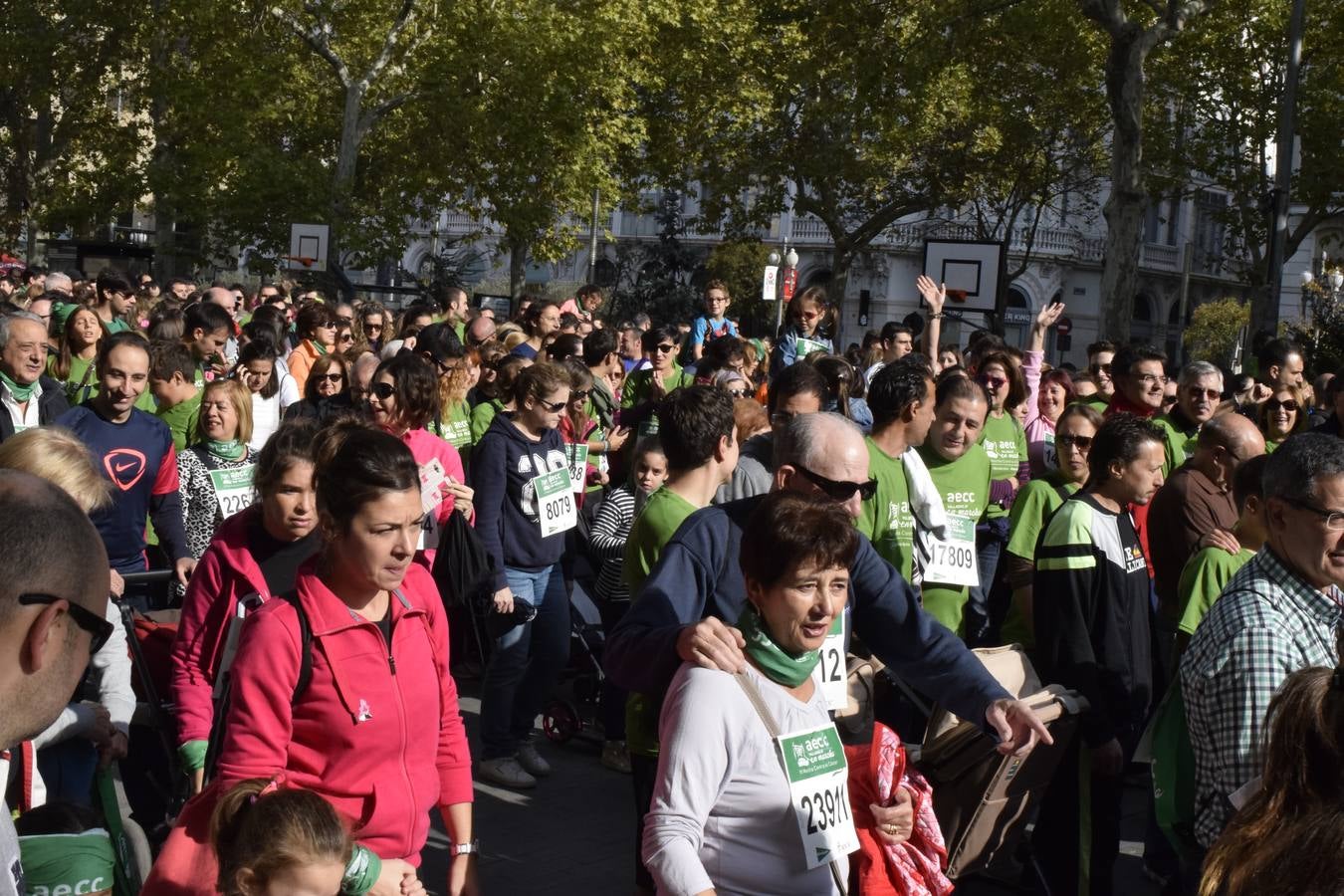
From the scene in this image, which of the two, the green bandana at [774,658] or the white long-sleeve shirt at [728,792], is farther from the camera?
the green bandana at [774,658]

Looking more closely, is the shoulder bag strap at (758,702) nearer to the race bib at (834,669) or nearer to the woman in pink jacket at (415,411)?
Result: the race bib at (834,669)

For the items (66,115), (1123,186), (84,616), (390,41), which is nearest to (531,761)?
(84,616)

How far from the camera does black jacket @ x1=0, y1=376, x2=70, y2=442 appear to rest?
7.37 metres

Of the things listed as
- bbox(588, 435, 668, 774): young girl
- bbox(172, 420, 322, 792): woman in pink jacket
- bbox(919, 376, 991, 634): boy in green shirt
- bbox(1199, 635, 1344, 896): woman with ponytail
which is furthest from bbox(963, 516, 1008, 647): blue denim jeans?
bbox(1199, 635, 1344, 896): woman with ponytail

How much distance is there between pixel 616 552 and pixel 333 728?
171 inches

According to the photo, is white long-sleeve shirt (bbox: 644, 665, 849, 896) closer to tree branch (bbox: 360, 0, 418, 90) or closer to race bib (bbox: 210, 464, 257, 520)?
race bib (bbox: 210, 464, 257, 520)

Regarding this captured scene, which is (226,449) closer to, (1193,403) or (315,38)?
(1193,403)

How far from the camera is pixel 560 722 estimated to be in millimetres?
7895

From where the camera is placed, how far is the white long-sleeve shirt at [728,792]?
321cm

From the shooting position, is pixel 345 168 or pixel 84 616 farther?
pixel 345 168

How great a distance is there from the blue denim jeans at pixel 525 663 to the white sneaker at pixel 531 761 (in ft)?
0.14

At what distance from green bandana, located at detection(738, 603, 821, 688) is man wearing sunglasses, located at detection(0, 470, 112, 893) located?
168 centimetres

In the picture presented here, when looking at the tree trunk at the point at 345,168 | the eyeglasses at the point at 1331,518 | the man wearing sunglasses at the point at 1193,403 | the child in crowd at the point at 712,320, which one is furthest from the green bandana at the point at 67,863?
the tree trunk at the point at 345,168

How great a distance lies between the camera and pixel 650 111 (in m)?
40.8
